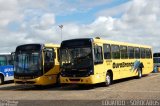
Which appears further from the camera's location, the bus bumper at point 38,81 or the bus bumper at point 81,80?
the bus bumper at point 38,81

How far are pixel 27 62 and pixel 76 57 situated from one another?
10.6ft

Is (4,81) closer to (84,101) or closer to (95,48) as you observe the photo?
(95,48)

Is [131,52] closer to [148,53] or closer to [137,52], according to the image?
[137,52]

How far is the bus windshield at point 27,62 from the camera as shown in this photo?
879 inches

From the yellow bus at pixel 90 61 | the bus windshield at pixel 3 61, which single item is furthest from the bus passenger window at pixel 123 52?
the bus windshield at pixel 3 61

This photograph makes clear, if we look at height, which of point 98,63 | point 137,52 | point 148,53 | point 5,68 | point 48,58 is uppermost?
point 137,52

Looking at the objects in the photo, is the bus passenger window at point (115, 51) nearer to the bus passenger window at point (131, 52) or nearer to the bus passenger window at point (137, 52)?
the bus passenger window at point (131, 52)

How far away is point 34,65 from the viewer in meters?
22.4

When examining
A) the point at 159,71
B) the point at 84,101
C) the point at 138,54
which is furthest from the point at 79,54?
the point at 159,71

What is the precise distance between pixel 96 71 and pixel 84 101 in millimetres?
5778

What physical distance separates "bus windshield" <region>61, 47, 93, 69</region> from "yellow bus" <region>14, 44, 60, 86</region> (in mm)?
1513

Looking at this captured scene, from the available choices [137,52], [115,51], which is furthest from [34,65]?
[137,52]

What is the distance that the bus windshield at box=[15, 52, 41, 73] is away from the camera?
879 inches

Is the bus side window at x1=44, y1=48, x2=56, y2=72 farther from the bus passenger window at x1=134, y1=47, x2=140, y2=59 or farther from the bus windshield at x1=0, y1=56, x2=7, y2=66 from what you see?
the bus passenger window at x1=134, y1=47, x2=140, y2=59
